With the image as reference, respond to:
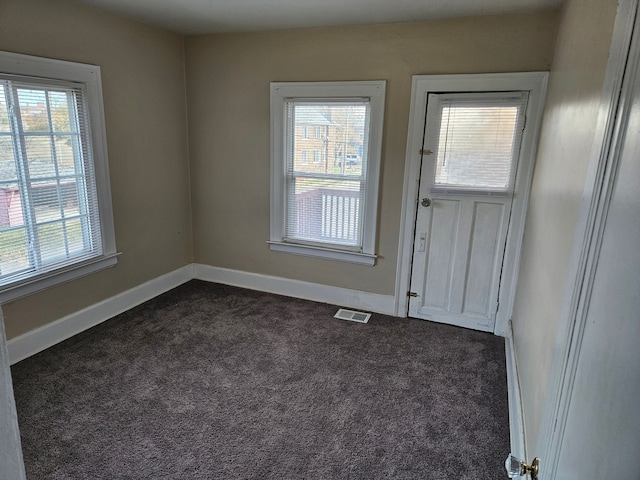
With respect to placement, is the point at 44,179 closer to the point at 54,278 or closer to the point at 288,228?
the point at 54,278

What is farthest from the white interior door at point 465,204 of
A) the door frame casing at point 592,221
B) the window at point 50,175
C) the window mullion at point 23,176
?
the window mullion at point 23,176

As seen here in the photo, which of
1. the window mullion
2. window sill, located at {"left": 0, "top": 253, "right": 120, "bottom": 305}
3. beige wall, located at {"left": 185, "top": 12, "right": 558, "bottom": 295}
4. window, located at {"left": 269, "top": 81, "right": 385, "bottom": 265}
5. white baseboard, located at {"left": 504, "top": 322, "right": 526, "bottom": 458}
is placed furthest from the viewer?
window, located at {"left": 269, "top": 81, "right": 385, "bottom": 265}

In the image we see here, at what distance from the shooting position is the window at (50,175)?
255 cm

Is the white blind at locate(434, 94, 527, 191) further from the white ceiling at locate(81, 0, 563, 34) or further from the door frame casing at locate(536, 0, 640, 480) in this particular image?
the door frame casing at locate(536, 0, 640, 480)

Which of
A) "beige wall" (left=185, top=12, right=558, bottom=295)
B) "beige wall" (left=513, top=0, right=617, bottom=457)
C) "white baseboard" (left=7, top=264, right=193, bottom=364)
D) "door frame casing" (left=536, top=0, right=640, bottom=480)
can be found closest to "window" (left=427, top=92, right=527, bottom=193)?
"beige wall" (left=185, top=12, right=558, bottom=295)

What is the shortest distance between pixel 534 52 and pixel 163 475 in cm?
337

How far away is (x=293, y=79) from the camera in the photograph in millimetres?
3471

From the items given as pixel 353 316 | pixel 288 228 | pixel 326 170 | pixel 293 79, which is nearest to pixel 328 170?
pixel 326 170

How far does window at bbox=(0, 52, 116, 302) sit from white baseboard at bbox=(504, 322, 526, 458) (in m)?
3.09

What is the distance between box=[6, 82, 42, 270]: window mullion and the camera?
8.23ft

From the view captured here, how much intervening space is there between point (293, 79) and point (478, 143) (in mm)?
1615

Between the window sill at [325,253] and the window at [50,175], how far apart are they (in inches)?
58.1

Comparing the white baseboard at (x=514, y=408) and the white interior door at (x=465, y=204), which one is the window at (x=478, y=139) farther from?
the white baseboard at (x=514, y=408)

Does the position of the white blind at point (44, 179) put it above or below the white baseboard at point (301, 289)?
above
